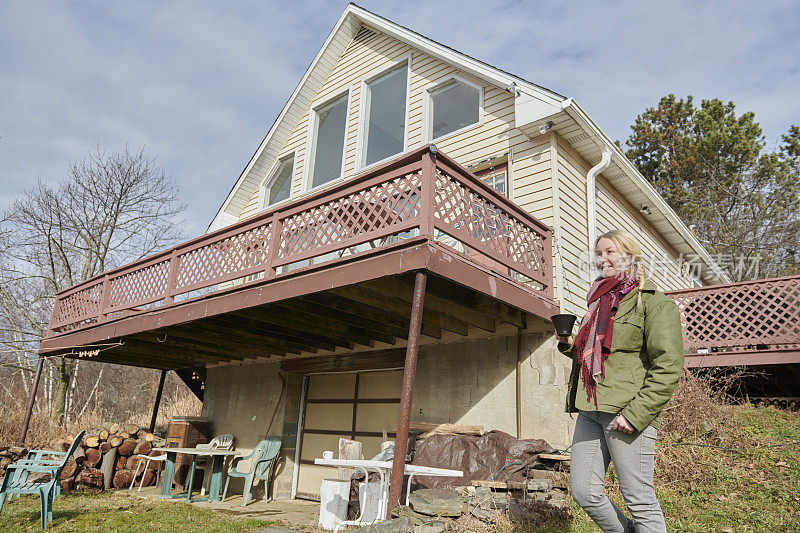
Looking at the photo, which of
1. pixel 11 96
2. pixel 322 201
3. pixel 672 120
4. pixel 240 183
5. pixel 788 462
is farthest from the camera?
pixel 672 120

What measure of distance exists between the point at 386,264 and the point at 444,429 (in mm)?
2607

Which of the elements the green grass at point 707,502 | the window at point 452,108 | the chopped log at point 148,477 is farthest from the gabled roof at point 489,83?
the chopped log at point 148,477

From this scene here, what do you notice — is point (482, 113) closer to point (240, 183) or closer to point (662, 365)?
point (240, 183)

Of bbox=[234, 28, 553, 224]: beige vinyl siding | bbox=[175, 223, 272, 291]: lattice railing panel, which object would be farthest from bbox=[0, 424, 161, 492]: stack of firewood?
bbox=[234, 28, 553, 224]: beige vinyl siding

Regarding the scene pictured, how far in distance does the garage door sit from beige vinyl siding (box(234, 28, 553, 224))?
365 centimetres

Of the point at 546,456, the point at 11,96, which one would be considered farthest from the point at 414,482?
the point at 11,96

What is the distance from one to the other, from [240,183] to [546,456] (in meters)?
9.44

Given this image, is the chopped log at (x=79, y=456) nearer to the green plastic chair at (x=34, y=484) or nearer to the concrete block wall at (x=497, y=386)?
the green plastic chair at (x=34, y=484)

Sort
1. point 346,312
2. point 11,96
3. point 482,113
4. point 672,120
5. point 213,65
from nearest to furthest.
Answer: point 346,312, point 482,113, point 213,65, point 11,96, point 672,120

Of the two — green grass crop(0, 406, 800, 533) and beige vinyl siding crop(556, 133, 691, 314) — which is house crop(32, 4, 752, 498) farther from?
green grass crop(0, 406, 800, 533)

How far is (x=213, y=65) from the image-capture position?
15.7 meters

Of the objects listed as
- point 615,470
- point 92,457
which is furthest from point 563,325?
point 92,457

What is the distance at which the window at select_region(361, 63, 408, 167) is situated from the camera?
1009 cm

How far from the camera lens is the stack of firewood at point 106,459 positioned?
9336 mm
